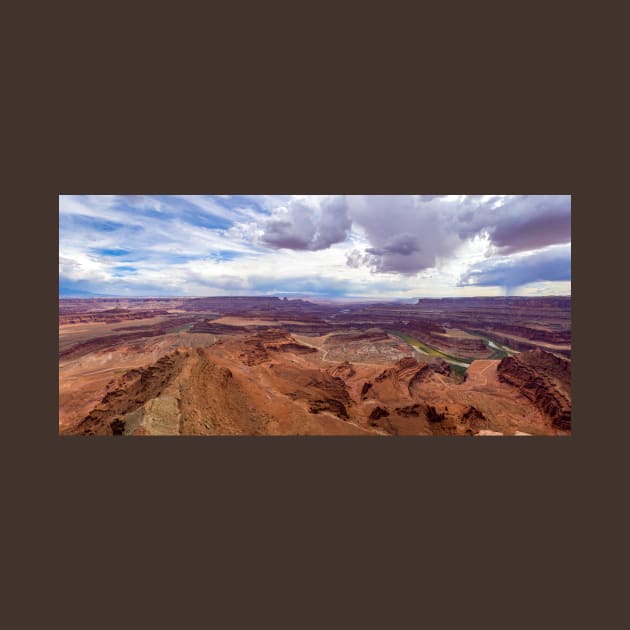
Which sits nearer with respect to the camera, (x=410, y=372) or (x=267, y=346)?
(x=410, y=372)

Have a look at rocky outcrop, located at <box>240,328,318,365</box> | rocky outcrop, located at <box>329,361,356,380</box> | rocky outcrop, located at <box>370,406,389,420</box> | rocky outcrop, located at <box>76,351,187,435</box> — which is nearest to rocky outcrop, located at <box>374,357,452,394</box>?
rocky outcrop, located at <box>329,361,356,380</box>

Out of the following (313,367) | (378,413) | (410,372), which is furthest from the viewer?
(313,367)

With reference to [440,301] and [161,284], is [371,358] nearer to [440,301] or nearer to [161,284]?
[440,301]

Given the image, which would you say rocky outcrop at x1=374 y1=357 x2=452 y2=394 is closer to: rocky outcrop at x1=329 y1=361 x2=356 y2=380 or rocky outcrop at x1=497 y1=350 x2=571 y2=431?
rocky outcrop at x1=329 y1=361 x2=356 y2=380

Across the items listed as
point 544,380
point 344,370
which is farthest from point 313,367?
point 544,380

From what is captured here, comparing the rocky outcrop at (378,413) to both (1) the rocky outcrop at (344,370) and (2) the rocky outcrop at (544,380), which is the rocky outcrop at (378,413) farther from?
(2) the rocky outcrop at (544,380)

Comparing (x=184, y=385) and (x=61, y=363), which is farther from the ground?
(x=61, y=363)

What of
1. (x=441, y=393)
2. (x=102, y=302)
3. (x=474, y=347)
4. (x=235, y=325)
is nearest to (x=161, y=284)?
(x=102, y=302)

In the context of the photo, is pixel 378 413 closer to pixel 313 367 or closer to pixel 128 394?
pixel 313 367
